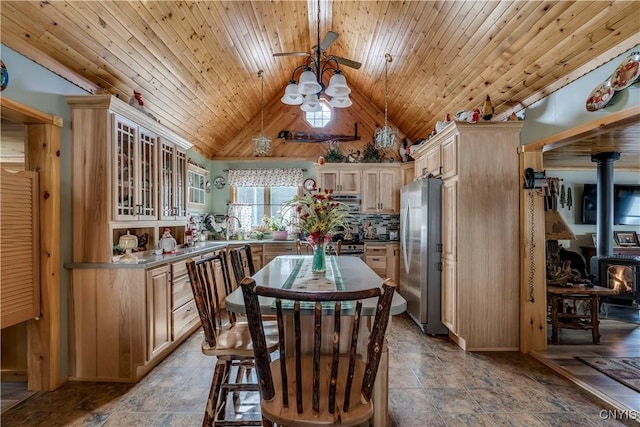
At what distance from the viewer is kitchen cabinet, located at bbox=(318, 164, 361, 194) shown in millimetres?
5383

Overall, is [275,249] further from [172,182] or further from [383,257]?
[172,182]

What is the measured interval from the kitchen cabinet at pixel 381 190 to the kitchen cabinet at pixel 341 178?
0.15 metres

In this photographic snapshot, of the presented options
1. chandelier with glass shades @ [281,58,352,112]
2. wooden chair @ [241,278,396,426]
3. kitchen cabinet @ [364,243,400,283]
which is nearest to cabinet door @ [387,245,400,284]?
kitchen cabinet @ [364,243,400,283]

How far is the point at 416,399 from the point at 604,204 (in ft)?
13.5

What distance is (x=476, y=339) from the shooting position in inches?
123

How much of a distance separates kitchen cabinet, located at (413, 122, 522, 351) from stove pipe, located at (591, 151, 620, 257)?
6.57 feet

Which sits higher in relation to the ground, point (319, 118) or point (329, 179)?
point (319, 118)

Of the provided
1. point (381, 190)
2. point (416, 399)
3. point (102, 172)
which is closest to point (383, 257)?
point (381, 190)

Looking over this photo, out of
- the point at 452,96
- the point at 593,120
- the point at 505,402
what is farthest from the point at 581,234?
the point at 505,402

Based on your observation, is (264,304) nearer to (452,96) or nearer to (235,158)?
(452,96)

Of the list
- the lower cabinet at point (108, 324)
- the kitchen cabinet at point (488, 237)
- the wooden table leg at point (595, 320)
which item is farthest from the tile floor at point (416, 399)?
the wooden table leg at point (595, 320)

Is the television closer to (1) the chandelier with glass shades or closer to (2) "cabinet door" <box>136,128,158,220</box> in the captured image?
(1) the chandelier with glass shades

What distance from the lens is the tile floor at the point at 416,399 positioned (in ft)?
6.75

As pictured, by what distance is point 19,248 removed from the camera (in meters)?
2.19
